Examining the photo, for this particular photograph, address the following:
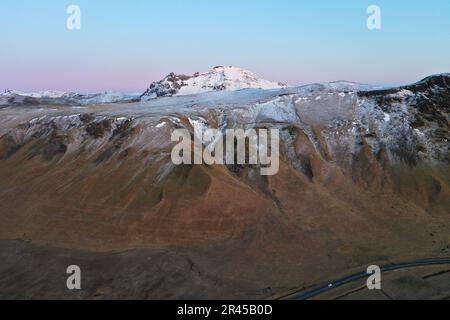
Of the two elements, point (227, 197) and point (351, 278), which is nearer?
point (351, 278)

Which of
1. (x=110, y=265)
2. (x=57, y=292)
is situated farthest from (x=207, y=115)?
(x=57, y=292)

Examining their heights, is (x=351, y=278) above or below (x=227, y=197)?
below

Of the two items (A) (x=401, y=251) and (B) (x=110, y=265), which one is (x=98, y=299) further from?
(A) (x=401, y=251)

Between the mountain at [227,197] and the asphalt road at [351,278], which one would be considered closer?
the asphalt road at [351,278]

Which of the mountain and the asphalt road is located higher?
the mountain
